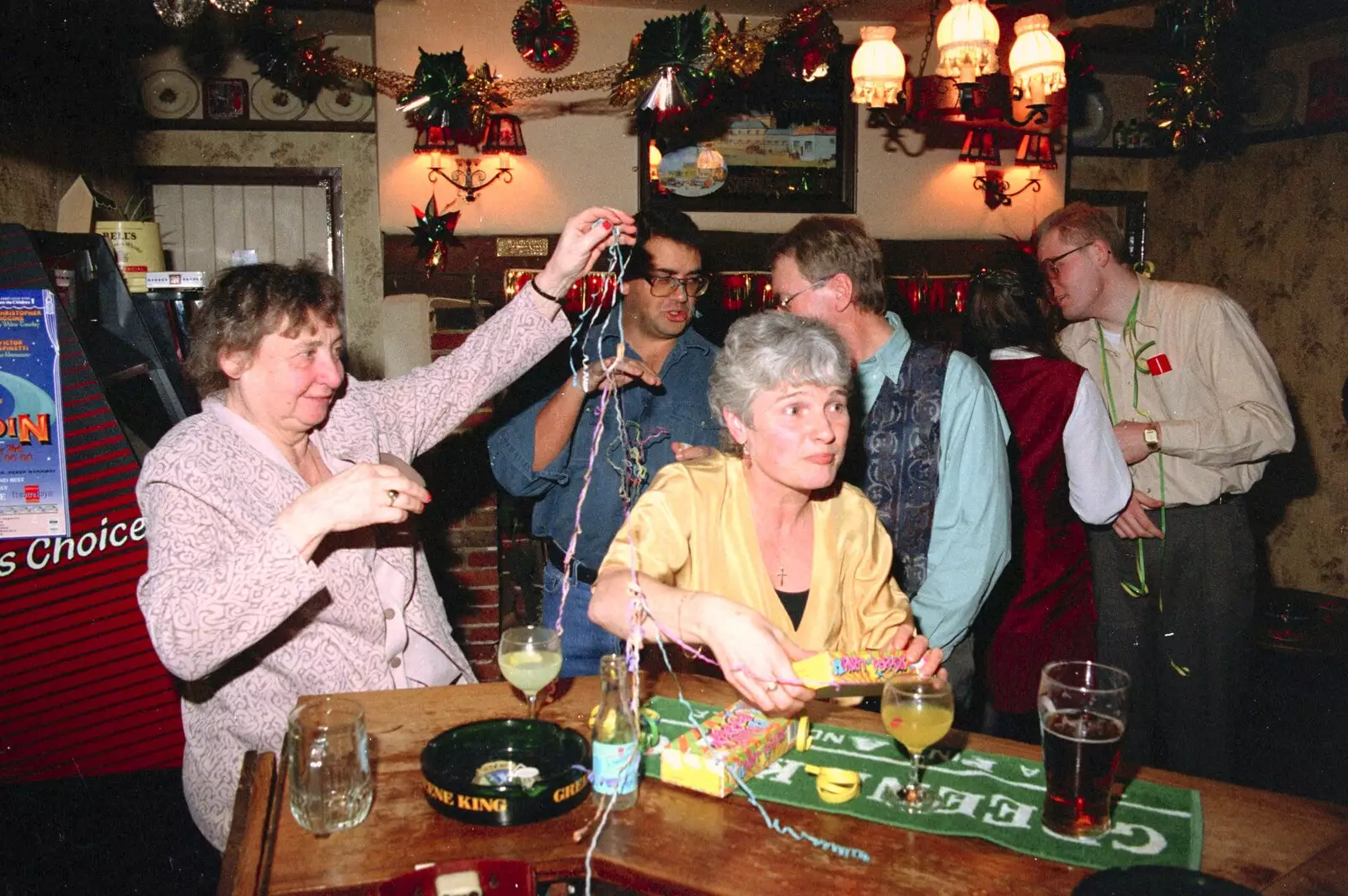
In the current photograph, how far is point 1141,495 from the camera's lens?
316 cm

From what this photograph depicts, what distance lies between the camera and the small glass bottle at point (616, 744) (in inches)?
62.5

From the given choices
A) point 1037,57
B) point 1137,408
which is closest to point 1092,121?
point 1037,57

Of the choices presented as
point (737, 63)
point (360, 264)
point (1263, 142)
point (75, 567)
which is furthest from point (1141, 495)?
point (360, 264)

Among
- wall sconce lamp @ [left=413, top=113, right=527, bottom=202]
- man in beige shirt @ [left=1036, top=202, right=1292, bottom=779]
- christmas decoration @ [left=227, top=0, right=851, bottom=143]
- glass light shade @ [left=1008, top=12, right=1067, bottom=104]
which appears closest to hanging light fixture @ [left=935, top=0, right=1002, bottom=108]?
glass light shade @ [left=1008, top=12, right=1067, bottom=104]

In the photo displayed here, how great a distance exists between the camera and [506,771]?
1.68 meters

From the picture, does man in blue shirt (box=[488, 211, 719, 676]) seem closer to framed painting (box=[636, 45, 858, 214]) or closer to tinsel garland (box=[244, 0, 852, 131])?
tinsel garland (box=[244, 0, 852, 131])

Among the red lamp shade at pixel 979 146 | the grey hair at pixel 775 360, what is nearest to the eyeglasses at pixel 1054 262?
the grey hair at pixel 775 360

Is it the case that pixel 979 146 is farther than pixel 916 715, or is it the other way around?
pixel 979 146

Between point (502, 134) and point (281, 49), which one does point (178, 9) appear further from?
point (502, 134)

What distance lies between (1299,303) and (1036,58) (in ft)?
9.24

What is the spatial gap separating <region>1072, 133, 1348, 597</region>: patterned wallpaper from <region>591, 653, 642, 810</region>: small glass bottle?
5.85 meters

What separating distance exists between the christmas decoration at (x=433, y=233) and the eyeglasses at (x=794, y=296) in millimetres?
3422

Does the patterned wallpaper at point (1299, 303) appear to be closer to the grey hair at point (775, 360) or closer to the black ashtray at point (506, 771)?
the grey hair at point (775, 360)

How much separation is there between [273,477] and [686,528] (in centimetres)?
91
